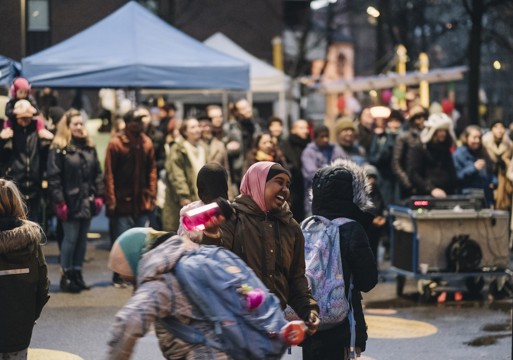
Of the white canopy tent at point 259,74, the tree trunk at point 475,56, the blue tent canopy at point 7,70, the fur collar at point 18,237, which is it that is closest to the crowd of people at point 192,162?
the blue tent canopy at point 7,70

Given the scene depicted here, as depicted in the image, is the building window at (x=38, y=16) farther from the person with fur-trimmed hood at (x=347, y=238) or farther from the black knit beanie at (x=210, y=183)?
the person with fur-trimmed hood at (x=347, y=238)

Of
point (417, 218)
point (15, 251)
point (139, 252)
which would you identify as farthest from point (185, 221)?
point (417, 218)

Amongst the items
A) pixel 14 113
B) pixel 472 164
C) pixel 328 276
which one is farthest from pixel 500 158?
pixel 328 276

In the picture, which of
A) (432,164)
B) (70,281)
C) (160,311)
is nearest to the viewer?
(160,311)

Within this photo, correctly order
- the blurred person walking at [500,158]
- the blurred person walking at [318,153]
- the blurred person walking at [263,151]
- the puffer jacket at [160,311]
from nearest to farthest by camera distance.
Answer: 1. the puffer jacket at [160,311]
2. the blurred person walking at [263,151]
3. the blurred person walking at [318,153]
4. the blurred person walking at [500,158]

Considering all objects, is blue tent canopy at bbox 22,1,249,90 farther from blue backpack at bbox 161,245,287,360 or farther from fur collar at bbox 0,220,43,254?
blue backpack at bbox 161,245,287,360

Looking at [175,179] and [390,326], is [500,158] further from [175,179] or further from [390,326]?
[390,326]

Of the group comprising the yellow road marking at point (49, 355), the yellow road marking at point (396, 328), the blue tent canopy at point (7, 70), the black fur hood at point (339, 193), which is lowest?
the yellow road marking at point (396, 328)

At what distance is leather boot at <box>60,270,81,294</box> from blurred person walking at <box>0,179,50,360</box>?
563 centimetres

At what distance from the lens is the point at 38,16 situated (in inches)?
696

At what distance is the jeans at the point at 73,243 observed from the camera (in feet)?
40.7

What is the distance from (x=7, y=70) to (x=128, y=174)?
2.66 m

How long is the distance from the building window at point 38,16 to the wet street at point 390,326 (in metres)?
5.35

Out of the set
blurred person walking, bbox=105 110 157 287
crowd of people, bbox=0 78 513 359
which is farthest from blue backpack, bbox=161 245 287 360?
blurred person walking, bbox=105 110 157 287
